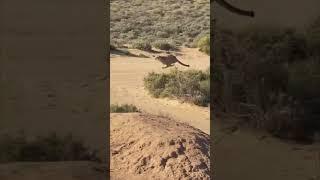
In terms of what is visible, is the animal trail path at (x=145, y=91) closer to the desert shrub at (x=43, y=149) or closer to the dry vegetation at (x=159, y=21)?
the desert shrub at (x=43, y=149)

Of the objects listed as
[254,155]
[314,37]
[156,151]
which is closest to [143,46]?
[314,37]

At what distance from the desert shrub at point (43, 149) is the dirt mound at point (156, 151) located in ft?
1.27

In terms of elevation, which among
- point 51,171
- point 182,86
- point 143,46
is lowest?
point 51,171

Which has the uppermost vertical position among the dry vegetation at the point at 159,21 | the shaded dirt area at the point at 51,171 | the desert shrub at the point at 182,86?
the dry vegetation at the point at 159,21

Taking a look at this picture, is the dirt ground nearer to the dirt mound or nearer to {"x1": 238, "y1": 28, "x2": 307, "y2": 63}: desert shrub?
the dirt mound

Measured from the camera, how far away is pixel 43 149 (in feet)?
23.2

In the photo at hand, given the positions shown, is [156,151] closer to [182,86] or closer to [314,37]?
[314,37]

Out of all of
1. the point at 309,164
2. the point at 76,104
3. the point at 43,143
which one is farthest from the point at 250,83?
the point at 43,143

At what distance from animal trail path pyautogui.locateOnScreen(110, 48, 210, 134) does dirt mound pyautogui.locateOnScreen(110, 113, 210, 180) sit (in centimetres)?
191

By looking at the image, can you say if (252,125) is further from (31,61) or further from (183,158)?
(31,61)

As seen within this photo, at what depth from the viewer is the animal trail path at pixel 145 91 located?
10.5m

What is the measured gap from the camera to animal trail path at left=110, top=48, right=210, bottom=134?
415 inches

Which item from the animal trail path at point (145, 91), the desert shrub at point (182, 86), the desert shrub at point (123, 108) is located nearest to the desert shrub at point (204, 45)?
the animal trail path at point (145, 91)

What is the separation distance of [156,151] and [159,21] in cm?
1838
